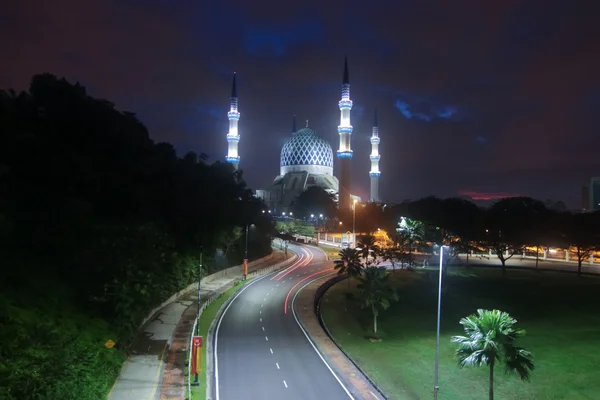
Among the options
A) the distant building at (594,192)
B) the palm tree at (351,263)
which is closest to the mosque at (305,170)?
the palm tree at (351,263)

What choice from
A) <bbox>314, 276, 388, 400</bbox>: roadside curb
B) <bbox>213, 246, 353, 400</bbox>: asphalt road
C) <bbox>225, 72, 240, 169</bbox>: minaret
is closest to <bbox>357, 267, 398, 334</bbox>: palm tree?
<bbox>314, 276, 388, 400</bbox>: roadside curb

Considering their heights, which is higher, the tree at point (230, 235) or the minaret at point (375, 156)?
the minaret at point (375, 156)

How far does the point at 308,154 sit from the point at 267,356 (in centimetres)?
10485

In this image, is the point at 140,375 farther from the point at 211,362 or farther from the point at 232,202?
the point at 232,202

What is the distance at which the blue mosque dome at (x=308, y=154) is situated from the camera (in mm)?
131375


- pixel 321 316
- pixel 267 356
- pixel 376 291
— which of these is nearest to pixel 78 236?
pixel 267 356

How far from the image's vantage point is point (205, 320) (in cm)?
3616

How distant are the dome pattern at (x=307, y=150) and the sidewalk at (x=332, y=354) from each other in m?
87.7

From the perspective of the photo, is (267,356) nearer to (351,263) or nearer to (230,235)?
(351,263)

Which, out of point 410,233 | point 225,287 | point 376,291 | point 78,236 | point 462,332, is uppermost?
point 410,233

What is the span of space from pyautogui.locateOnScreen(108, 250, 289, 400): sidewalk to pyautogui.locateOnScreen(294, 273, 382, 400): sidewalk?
7.97 metres

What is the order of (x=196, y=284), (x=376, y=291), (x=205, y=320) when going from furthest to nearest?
(x=196, y=284), (x=376, y=291), (x=205, y=320)

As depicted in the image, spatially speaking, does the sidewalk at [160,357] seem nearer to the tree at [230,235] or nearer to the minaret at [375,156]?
the tree at [230,235]

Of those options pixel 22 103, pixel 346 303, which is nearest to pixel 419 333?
pixel 346 303
